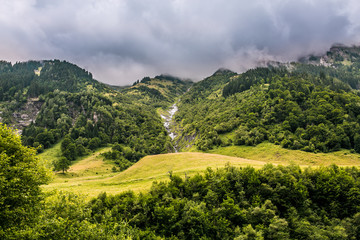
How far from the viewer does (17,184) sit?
2300cm

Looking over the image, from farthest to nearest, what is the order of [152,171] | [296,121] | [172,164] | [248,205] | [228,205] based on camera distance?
1. [296,121]
2. [172,164]
3. [152,171]
4. [248,205]
5. [228,205]

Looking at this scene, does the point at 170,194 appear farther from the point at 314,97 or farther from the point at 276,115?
the point at 314,97

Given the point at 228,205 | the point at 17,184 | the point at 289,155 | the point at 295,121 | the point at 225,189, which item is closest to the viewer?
the point at 17,184

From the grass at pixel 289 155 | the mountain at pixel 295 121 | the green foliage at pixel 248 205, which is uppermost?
the mountain at pixel 295 121

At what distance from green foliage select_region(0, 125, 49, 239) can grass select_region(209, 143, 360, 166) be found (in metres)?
84.5

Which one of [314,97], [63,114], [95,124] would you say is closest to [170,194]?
[314,97]

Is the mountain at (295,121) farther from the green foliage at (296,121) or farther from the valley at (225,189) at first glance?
the valley at (225,189)

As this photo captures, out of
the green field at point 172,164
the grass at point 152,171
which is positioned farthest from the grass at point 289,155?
the grass at point 152,171

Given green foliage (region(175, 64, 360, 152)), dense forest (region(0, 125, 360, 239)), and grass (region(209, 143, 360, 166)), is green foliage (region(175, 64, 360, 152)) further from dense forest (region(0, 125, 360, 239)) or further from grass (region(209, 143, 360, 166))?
dense forest (region(0, 125, 360, 239))

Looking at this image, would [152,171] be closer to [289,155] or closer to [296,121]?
[289,155]

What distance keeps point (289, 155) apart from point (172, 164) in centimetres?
6167

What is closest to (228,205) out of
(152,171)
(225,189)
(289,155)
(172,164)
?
(225,189)

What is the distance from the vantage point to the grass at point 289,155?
282ft

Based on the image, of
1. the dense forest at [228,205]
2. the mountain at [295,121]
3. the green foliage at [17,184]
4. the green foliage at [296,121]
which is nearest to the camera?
the green foliage at [17,184]
